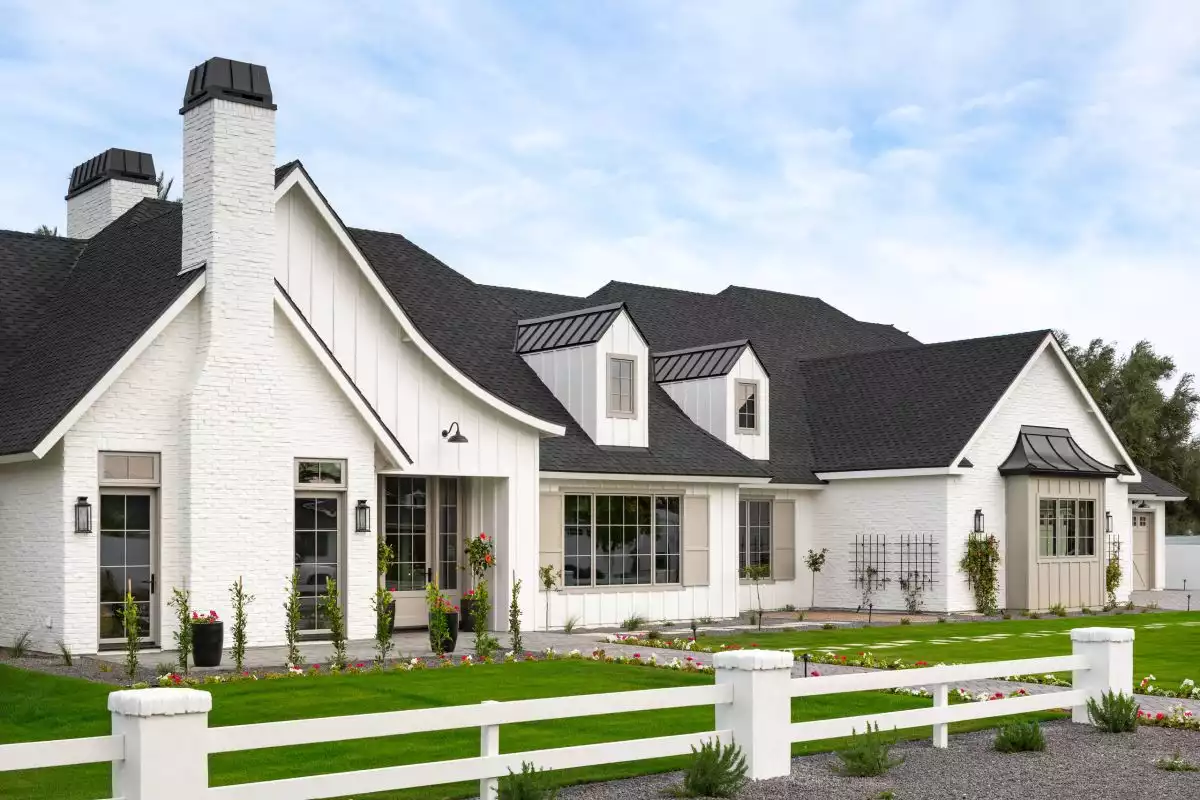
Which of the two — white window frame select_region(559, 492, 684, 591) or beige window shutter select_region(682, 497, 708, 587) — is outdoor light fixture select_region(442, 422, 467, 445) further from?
beige window shutter select_region(682, 497, 708, 587)

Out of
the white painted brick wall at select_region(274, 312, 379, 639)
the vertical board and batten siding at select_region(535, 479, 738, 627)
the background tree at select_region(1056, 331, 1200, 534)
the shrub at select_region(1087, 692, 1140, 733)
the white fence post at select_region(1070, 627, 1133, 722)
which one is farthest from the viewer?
the background tree at select_region(1056, 331, 1200, 534)

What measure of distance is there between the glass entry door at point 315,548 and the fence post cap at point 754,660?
1044 cm

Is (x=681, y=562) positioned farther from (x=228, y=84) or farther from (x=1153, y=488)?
(x=1153, y=488)

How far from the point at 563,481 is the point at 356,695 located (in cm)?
1020

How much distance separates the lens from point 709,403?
2783 cm

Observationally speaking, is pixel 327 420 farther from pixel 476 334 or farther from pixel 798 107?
pixel 798 107

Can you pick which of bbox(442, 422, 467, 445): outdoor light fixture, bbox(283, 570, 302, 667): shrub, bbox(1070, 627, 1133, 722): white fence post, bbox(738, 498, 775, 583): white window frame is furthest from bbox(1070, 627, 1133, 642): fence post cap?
bbox(738, 498, 775, 583): white window frame

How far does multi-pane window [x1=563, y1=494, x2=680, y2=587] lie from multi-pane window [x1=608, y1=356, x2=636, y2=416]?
60.3 inches

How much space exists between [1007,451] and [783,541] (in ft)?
15.6

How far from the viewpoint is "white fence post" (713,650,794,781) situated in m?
9.84

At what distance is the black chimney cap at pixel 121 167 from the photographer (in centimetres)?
2417

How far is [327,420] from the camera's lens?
19.4 m

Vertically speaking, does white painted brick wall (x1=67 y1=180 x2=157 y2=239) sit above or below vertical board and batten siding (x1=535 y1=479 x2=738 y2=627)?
above

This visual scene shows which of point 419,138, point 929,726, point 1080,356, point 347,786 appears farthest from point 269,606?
point 1080,356
